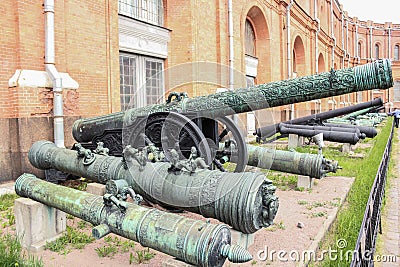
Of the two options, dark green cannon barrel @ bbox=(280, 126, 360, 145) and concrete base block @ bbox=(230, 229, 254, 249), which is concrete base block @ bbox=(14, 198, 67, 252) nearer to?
concrete base block @ bbox=(230, 229, 254, 249)

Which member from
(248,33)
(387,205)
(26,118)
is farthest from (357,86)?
(248,33)

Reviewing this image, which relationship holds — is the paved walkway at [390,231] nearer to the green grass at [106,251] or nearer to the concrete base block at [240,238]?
the concrete base block at [240,238]

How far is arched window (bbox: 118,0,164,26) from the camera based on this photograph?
10.2 meters

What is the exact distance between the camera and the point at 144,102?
426 inches

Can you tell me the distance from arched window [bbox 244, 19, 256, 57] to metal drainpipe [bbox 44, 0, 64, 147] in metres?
12.3

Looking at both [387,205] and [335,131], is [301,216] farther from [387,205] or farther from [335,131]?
[335,131]

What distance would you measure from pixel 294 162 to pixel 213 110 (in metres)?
2.13

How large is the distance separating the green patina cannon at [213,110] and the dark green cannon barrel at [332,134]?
209 inches

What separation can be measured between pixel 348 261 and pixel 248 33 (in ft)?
53.5

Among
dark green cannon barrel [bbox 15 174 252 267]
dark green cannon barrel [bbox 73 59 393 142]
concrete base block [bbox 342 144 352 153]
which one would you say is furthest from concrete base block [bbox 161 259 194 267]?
concrete base block [bbox 342 144 352 153]

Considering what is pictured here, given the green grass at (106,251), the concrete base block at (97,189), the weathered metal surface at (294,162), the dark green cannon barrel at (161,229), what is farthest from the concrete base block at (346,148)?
the dark green cannon barrel at (161,229)

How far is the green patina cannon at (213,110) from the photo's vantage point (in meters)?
3.45

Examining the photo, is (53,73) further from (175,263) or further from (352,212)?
(352,212)

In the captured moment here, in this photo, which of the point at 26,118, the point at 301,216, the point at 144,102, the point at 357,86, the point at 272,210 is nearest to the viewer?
the point at 272,210
